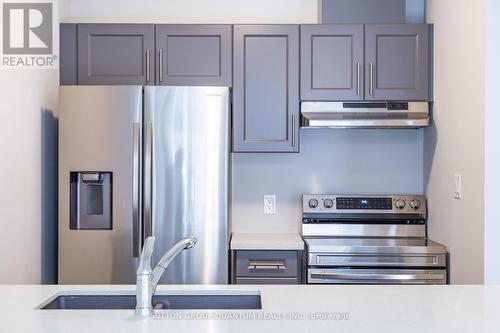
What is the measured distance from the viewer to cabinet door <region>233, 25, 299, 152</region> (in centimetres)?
309

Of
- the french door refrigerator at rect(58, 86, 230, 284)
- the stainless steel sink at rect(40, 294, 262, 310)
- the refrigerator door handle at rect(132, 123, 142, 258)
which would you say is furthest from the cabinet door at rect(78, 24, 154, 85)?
the stainless steel sink at rect(40, 294, 262, 310)

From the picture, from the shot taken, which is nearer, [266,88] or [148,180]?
[148,180]

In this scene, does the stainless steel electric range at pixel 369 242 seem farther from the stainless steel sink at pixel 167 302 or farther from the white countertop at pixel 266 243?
the stainless steel sink at pixel 167 302

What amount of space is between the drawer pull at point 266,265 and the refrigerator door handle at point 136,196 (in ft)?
2.11

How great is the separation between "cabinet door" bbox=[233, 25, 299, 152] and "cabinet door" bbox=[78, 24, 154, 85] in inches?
21.5

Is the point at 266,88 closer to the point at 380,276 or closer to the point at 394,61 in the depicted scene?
the point at 394,61

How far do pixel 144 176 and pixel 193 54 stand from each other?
827 mm

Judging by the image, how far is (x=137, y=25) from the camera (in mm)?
3055

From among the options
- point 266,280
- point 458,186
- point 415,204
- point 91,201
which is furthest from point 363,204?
point 91,201

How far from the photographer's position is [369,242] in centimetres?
303

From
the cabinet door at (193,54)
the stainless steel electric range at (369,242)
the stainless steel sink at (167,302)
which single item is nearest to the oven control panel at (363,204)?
the stainless steel electric range at (369,242)

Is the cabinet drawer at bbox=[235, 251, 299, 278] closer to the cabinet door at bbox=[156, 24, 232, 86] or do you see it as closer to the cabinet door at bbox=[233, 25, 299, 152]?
the cabinet door at bbox=[233, 25, 299, 152]

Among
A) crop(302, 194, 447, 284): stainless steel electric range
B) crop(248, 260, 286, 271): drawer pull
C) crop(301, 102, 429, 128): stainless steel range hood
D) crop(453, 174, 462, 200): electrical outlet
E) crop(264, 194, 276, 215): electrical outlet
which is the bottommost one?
crop(248, 260, 286, 271): drawer pull

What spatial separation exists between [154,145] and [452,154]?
5.40 ft
